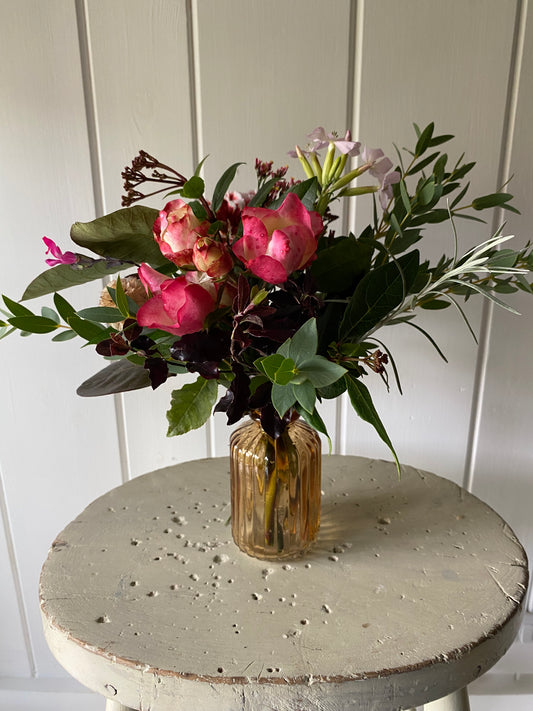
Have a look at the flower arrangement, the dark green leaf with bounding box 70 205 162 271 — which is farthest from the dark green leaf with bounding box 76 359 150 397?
the dark green leaf with bounding box 70 205 162 271

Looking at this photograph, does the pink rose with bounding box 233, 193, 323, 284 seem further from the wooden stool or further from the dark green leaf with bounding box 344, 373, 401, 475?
the wooden stool

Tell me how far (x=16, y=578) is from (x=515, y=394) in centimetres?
89

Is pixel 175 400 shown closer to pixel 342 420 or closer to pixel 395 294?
pixel 395 294

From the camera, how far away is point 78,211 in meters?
0.83

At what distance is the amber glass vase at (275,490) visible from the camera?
612 millimetres

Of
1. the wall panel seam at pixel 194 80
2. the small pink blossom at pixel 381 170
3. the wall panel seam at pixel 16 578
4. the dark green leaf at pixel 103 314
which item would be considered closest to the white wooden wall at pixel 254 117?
the wall panel seam at pixel 194 80

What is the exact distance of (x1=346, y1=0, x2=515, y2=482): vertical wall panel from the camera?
745 mm

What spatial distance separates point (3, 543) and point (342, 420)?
0.61m

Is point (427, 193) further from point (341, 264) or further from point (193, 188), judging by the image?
point (193, 188)

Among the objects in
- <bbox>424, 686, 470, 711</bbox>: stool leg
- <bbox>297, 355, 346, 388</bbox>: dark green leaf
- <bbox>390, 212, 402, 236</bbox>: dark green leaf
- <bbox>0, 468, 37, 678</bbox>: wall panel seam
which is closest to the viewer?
<bbox>297, 355, 346, 388</bbox>: dark green leaf

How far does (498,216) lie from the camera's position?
2.70 feet

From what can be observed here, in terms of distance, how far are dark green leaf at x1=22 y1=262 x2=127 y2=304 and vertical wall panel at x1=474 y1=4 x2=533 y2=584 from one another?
57 cm

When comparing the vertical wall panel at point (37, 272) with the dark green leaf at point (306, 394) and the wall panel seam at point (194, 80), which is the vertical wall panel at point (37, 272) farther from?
the dark green leaf at point (306, 394)

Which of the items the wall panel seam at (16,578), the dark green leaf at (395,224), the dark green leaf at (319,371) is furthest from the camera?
the wall panel seam at (16,578)
